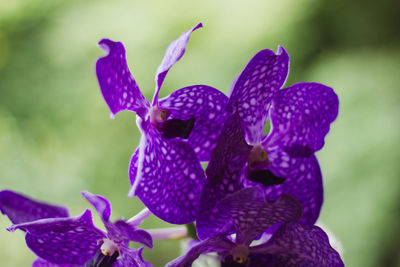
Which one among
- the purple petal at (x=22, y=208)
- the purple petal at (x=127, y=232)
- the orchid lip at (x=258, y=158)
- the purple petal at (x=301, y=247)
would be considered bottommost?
the purple petal at (x=301, y=247)

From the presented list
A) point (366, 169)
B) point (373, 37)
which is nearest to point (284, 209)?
point (366, 169)

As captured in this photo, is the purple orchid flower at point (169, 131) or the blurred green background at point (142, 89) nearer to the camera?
the purple orchid flower at point (169, 131)

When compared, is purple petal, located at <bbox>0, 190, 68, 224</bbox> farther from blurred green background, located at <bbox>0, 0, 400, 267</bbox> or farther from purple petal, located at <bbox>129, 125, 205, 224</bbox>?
blurred green background, located at <bbox>0, 0, 400, 267</bbox>

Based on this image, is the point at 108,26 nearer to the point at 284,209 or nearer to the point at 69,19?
the point at 69,19

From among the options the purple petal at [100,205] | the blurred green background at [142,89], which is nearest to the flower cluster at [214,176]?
the purple petal at [100,205]

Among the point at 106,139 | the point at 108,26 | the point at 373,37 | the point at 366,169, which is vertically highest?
the point at 108,26

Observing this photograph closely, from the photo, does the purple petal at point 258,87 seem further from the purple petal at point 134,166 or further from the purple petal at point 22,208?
the purple petal at point 22,208

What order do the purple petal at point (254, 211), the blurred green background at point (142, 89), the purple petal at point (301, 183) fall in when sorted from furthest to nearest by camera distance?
the blurred green background at point (142, 89)
the purple petal at point (301, 183)
the purple petal at point (254, 211)
